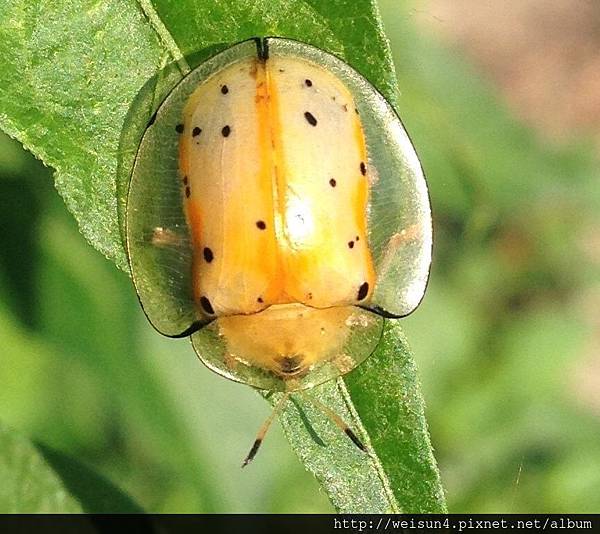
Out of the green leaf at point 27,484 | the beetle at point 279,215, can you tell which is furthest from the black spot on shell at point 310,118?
the green leaf at point 27,484

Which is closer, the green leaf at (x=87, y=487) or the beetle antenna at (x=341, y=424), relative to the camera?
the beetle antenna at (x=341, y=424)

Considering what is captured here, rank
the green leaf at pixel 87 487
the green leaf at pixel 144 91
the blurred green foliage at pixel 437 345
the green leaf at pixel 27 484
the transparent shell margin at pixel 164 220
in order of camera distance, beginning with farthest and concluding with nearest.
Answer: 1. the blurred green foliage at pixel 437 345
2. the green leaf at pixel 87 487
3. the green leaf at pixel 27 484
4. the transparent shell margin at pixel 164 220
5. the green leaf at pixel 144 91

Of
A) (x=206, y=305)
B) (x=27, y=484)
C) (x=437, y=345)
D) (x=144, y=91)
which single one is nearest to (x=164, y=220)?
(x=206, y=305)

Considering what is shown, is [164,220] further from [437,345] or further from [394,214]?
[437,345]

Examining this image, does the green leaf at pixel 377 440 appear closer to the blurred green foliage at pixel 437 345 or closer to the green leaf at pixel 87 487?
the green leaf at pixel 87 487

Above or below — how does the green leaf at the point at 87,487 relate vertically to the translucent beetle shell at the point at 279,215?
below

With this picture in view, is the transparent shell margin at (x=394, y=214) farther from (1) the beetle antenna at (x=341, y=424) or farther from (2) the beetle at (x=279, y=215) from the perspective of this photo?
(1) the beetle antenna at (x=341, y=424)

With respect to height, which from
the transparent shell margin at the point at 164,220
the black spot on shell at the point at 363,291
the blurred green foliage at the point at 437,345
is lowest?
the blurred green foliage at the point at 437,345

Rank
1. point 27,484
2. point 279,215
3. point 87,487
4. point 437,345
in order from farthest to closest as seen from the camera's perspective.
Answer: point 437,345 → point 87,487 → point 27,484 → point 279,215

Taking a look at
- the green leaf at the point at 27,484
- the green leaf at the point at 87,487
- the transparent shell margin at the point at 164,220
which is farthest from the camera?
the green leaf at the point at 87,487
